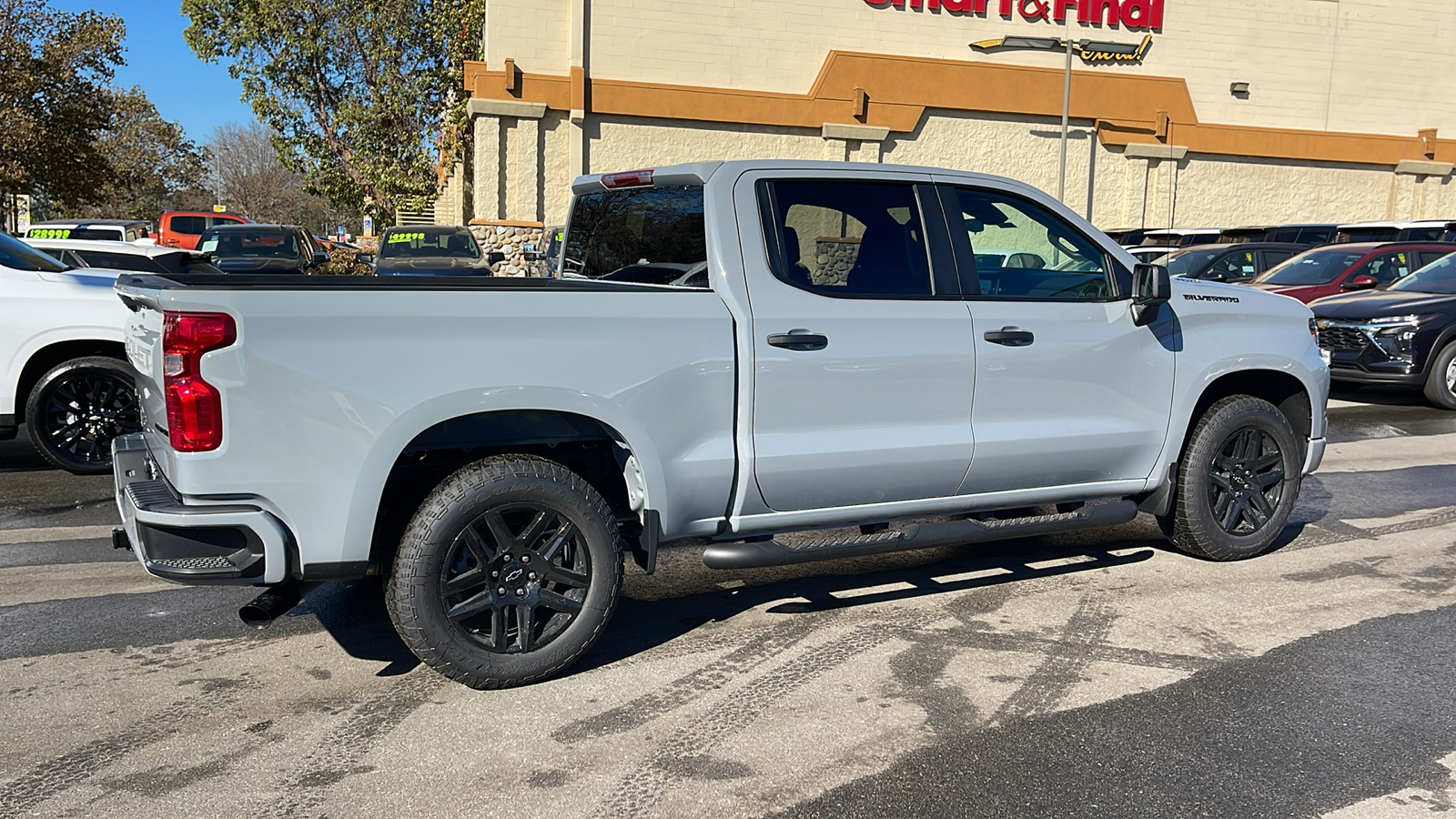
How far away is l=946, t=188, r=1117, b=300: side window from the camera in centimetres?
525

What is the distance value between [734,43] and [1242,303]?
27.3 metres

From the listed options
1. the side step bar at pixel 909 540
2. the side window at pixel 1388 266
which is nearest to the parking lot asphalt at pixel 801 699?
the side step bar at pixel 909 540

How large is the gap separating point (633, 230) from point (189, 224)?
31.2 metres

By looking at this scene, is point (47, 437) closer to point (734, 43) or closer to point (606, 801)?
point (606, 801)

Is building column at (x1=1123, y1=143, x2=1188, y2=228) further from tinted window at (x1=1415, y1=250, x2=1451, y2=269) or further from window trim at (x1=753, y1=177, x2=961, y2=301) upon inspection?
window trim at (x1=753, y1=177, x2=961, y2=301)

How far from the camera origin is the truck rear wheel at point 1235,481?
588cm

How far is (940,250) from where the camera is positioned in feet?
16.8

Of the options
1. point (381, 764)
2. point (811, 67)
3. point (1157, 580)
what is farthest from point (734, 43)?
point (381, 764)

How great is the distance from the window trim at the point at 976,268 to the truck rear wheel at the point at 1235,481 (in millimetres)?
922

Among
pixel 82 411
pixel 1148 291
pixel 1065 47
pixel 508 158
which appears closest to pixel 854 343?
pixel 1148 291

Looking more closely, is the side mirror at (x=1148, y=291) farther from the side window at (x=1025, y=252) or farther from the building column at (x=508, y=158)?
the building column at (x=508, y=158)

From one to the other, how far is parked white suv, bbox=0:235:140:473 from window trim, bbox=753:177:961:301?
5.16m

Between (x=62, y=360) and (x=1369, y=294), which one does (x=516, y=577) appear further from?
(x=1369, y=294)

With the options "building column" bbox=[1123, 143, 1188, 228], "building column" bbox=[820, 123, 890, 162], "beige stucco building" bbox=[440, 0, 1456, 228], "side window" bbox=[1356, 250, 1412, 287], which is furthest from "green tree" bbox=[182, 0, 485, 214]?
"side window" bbox=[1356, 250, 1412, 287]
